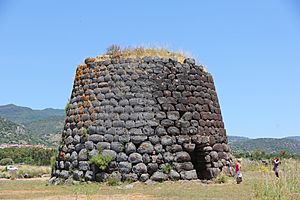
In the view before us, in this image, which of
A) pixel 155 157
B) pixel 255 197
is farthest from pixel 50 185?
pixel 255 197

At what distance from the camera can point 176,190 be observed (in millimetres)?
13641

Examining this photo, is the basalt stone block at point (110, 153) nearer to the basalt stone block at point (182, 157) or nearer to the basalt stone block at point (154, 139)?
the basalt stone block at point (154, 139)

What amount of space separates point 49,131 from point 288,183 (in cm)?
8814

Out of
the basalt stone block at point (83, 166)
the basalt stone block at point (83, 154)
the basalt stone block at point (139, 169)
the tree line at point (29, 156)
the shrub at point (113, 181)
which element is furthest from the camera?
the tree line at point (29, 156)

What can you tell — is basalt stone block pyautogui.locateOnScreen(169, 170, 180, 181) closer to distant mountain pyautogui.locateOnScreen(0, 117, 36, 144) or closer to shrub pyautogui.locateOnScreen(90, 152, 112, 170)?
shrub pyautogui.locateOnScreen(90, 152, 112, 170)

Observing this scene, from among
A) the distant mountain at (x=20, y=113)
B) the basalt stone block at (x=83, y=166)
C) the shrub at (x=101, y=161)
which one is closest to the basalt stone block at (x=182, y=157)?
the shrub at (x=101, y=161)

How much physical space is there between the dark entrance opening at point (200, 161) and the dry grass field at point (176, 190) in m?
0.93

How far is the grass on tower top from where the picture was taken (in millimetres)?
17234

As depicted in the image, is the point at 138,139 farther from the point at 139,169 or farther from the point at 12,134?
the point at 12,134

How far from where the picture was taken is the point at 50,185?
1639 centimetres

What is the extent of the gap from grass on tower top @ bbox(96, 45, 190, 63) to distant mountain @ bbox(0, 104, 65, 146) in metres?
50.8

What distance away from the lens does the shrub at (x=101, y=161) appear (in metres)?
15.5

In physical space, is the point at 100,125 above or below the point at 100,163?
above

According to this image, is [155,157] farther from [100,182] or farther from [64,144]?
[64,144]
